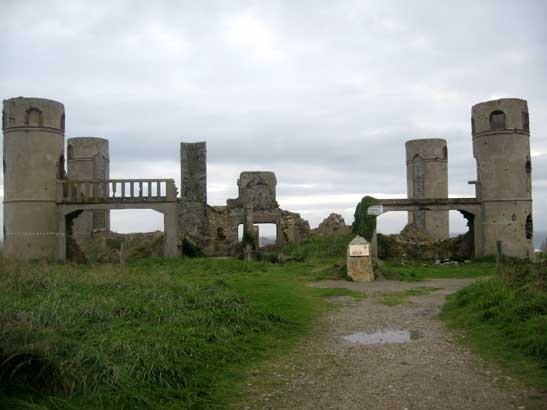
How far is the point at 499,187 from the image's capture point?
2462 cm

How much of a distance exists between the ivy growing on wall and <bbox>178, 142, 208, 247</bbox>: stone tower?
8.94 m

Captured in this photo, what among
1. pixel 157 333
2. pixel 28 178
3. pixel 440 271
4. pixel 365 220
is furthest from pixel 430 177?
pixel 157 333

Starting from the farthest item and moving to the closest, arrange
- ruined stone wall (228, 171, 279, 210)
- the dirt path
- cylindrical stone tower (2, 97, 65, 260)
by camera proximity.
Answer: ruined stone wall (228, 171, 279, 210)
cylindrical stone tower (2, 97, 65, 260)
the dirt path

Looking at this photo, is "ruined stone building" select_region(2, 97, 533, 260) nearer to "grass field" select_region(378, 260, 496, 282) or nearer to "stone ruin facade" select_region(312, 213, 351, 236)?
"grass field" select_region(378, 260, 496, 282)

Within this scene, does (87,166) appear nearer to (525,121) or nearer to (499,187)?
(499,187)

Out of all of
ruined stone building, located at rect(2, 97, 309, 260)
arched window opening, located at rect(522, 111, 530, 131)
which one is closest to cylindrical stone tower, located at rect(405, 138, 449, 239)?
arched window opening, located at rect(522, 111, 530, 131)

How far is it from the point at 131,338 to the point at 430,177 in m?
28.6

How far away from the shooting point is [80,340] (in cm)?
683

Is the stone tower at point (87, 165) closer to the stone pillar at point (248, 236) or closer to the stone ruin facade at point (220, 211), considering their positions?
the stone ruin facade at point (220, 211)

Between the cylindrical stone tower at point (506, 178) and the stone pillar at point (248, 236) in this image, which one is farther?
the cylindrical stone tower at point (506, 178)

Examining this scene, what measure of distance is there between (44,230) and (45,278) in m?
13.8

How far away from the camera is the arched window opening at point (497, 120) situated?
24.7m

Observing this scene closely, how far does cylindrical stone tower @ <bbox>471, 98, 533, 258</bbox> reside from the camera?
80.3 feet

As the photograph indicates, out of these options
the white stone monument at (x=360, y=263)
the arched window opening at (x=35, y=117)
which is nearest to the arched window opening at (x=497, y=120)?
the white stone monument at (x=360, y=263)
